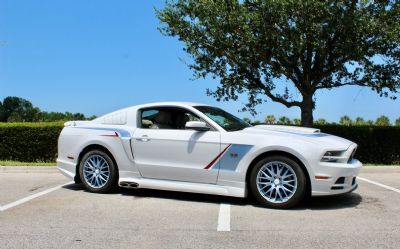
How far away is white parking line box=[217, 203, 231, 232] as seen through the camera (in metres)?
5.96

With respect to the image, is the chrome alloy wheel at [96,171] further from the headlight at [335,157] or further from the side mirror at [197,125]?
the headlight at [335,157]

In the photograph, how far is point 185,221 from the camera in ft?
20.7

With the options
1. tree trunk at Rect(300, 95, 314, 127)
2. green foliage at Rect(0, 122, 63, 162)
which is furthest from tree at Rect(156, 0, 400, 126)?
green foliage at Rect(0, 122, 63, 162)

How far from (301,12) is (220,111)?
4.88 meters

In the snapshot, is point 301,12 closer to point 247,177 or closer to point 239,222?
point 247,177

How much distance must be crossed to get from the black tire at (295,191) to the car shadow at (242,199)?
180mm

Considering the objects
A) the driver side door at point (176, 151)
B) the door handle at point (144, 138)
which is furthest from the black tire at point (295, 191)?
the door handle at point (144, 138)

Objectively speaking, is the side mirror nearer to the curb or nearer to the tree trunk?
the curb

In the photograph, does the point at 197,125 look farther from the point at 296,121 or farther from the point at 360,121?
the point at 360,121

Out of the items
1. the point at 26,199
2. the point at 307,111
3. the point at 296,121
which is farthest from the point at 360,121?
the point at 26,199

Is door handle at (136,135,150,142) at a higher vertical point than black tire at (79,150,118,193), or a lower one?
higher

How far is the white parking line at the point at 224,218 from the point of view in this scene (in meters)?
5.96

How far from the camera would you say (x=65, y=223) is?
20.3 feet

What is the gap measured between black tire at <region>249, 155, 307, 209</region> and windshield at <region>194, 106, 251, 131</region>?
0.81m
